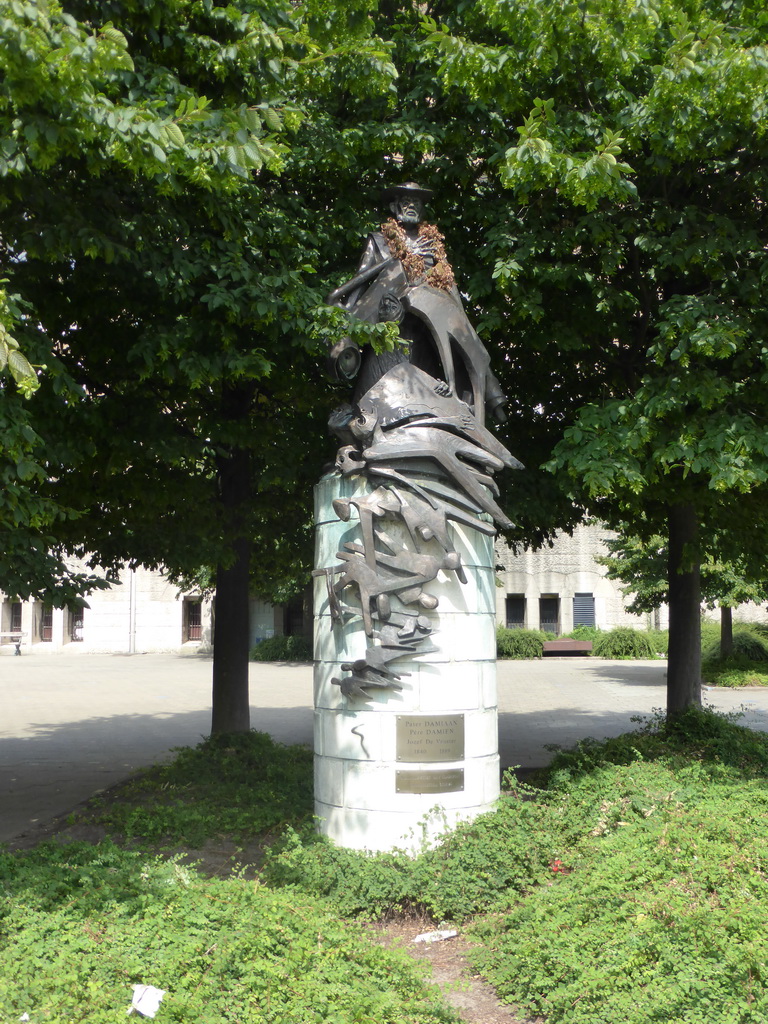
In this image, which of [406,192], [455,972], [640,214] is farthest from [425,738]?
[640,214]

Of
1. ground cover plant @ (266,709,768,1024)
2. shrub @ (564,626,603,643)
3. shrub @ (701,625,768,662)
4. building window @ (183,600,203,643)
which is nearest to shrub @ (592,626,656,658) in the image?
shrub @ (564,626,603,643)

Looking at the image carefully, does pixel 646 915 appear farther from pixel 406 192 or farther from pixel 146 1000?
pixel 406 192

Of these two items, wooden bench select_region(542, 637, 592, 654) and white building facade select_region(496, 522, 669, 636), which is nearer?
wooden bench select_region(542, 637, 592, 654)

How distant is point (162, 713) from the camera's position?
57.8 feet

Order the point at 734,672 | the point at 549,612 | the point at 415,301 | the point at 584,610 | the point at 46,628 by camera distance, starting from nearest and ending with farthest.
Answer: the point at 415,301
the point at 734,672
the point at 584,610
the point at 549,612
the point at 46,628

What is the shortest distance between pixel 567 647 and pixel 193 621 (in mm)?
16251

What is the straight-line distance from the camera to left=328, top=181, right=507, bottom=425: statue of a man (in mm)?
7566

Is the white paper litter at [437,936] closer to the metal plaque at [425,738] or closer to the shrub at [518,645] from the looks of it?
the metal plaque at [425,738]

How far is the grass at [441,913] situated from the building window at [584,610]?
1267 inches

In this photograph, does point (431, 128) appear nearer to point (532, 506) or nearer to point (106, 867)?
point (532, 506)

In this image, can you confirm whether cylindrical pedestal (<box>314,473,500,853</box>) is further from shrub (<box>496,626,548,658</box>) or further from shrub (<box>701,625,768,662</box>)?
shrub (<box>496,626,548,658</box>)

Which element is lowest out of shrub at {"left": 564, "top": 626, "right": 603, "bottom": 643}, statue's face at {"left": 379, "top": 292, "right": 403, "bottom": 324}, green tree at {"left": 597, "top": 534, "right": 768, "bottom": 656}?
shrub at {"left": 564, "top": 626, "right": 603, "bottom": 643}

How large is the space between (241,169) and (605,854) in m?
4.90

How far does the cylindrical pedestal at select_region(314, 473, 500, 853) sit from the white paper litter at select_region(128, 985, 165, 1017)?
8.86 ft
